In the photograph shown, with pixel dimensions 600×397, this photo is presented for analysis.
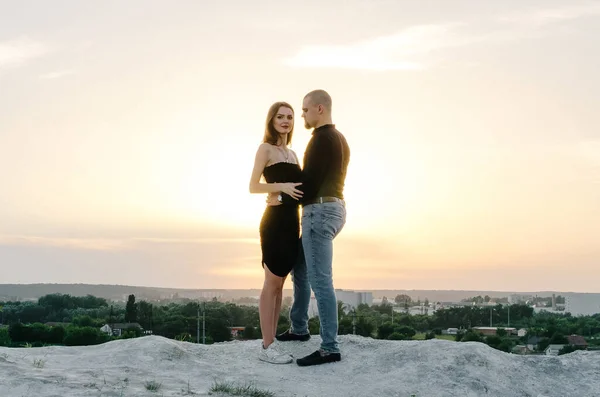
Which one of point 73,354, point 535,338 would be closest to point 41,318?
point 535,338

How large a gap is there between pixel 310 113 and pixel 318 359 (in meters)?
2.78

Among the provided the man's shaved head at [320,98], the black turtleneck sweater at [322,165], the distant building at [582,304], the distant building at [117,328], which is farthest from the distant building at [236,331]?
the distant building at [582,304]

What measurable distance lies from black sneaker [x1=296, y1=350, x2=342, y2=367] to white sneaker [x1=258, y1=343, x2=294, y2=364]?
0.76ft

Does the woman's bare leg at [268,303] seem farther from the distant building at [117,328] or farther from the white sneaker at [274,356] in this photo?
the distant building at [117,328]

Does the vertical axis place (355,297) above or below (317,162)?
below

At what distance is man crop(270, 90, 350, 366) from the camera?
8.05 meters

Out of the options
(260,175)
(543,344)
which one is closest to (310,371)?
(260,175)

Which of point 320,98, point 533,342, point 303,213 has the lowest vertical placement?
point 533,342

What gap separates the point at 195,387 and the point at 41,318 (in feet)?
264

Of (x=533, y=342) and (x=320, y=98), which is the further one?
(x=533, y=342)

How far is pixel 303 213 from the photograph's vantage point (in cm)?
822

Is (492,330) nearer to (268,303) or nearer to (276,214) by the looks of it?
(268,303)

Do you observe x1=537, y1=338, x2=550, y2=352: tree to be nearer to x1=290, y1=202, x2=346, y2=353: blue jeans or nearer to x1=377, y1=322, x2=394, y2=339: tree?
x1=377, y1=322, x2=394, y2=339: tree

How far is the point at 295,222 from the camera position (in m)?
8.54
